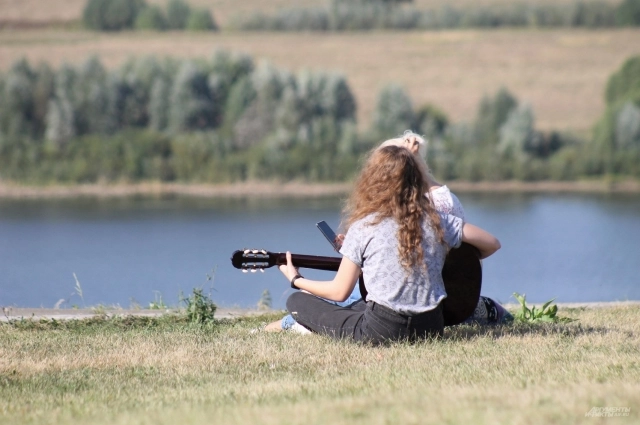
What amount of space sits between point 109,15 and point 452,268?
230ft

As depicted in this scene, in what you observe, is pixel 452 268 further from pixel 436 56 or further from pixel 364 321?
pixel 436 56

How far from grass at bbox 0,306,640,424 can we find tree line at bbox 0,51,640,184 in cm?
3499

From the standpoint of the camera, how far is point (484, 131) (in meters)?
48.2

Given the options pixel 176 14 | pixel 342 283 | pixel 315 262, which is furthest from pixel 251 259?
pixel 176 14

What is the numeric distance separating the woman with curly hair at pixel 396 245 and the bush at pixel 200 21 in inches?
2769

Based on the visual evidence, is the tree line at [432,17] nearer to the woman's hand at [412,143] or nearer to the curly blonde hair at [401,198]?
the woman's hand at [412,143]

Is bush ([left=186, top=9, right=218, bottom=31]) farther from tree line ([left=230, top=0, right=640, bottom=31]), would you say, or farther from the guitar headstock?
the guitar headstock

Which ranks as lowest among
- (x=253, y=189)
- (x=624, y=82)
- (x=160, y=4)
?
(x=253, y=189)

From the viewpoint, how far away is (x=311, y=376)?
495 cm

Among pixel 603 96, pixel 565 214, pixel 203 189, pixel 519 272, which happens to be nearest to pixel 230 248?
pixel 519 272

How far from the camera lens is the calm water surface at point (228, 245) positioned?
1569 cm

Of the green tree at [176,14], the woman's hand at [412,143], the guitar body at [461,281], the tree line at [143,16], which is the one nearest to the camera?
the guitar body at [461,281]

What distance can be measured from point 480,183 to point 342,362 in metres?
37.1

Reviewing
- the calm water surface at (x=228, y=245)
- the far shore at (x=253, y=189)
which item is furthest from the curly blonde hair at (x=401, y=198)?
the far shore at (x=253, y=189)
